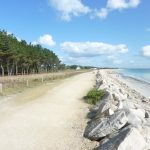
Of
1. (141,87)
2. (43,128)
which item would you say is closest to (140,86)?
(141,87)

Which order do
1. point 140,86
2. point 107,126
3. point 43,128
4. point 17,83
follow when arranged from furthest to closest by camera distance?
1. point 140,86
2. point 17,83
3. point 43,128
4. point 107,126

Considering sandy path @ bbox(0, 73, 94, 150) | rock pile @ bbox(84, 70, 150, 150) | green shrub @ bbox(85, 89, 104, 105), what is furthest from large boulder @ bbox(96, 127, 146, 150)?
green shrub @ bbox(85, 89, 104, 105)

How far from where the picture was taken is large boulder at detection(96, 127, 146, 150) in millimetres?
7597

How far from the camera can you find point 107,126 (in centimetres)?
995

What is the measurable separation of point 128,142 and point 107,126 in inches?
91.5

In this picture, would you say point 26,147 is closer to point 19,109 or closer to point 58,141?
point 58,141

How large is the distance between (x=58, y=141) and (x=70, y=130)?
157 cm

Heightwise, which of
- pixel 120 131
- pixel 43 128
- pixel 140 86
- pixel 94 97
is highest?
pixel 120 131

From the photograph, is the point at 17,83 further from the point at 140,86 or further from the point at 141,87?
the point at 140,86

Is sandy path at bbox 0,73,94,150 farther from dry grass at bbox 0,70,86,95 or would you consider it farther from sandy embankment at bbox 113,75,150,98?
sandy embankment at bbox 113,75,150,98

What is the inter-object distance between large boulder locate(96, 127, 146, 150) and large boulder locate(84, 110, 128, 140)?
5.67 feet

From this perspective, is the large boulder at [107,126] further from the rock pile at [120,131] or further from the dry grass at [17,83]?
the dry grass at [17,83]

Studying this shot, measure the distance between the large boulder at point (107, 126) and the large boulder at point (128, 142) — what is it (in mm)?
1728

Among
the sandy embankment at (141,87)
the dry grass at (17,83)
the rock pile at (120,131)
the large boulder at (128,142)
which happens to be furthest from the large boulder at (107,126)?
the sandy embankment at (141,87)
